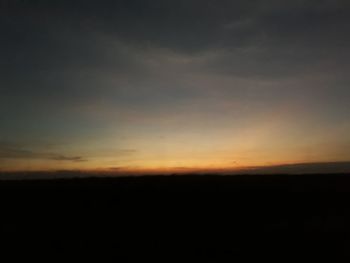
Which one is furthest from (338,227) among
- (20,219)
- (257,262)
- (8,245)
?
(20,219)

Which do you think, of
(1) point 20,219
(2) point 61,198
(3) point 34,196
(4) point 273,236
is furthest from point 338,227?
(3) point 34,196

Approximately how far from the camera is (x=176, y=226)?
76.7 feet

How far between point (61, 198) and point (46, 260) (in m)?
17.1

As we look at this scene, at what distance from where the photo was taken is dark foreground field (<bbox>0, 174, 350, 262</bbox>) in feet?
60.2

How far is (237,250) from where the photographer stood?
18500mm

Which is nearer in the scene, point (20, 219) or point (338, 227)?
point (338, 227)

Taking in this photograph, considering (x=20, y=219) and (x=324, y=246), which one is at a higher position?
(x=20, y=219)

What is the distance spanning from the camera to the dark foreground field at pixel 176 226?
60.2 feet

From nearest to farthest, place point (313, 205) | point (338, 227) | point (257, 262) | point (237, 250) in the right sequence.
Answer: point (257, 262) → point (237, 250) → point (338, 227) → point (313, 205)

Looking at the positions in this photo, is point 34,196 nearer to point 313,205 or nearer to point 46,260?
point 46,260

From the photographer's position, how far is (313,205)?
1228 inches

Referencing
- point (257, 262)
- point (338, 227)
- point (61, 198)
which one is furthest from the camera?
point (61, 198)

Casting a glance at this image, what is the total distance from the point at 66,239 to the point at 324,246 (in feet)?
40.9

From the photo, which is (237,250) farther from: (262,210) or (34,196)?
(34,196)
